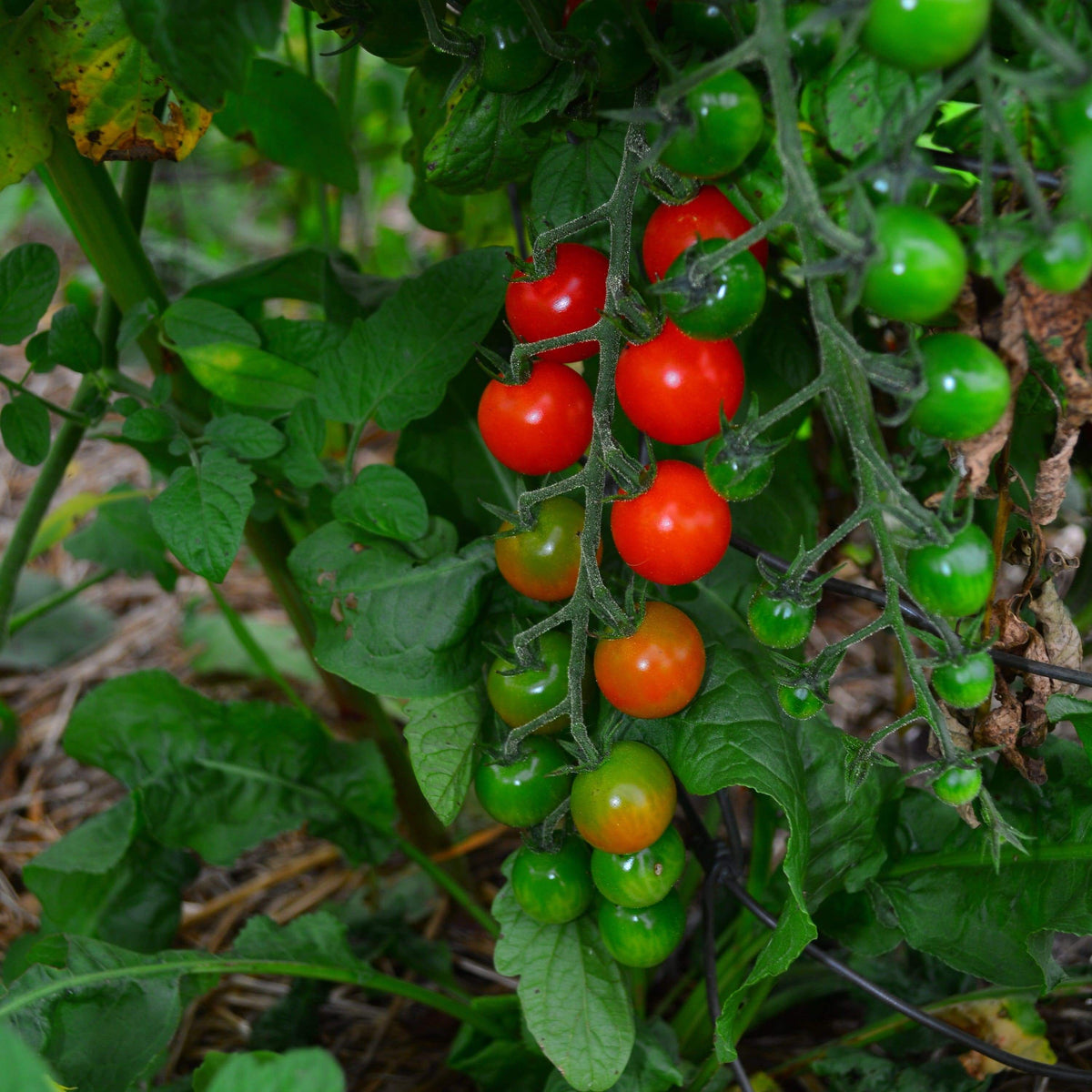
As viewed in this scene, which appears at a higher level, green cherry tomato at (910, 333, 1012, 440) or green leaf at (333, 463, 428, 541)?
green cherry tomato at (910, 333, 1012, 440)

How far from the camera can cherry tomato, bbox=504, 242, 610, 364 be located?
2.59ft

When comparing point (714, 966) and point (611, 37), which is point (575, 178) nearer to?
point (611, 37)

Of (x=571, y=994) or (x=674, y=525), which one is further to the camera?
(x=571, y=994)

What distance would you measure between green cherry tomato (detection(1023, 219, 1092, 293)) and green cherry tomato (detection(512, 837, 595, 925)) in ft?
2.12

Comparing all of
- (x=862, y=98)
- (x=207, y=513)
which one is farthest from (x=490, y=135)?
(x=207, y=513)

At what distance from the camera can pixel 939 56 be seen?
0.47m

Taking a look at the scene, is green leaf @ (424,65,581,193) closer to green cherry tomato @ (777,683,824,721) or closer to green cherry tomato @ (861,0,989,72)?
green cherry tomato @ (861,0,989,72)

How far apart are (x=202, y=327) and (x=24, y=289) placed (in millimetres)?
171

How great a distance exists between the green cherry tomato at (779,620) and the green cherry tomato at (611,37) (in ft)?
1.29

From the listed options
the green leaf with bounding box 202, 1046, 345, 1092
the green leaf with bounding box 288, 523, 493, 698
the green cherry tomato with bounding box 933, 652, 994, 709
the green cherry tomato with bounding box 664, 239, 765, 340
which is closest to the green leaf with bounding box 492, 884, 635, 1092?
the green leaf with bounding box 288, 523, 493, 698

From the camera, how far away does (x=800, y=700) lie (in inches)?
28.4

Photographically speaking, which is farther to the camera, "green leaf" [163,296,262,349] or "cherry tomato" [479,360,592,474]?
"green leaf" [163,296,262,349]

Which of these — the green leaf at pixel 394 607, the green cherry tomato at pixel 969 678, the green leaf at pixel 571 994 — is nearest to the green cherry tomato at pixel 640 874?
the green leaf at pixel 571 994

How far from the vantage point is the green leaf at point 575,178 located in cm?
79
